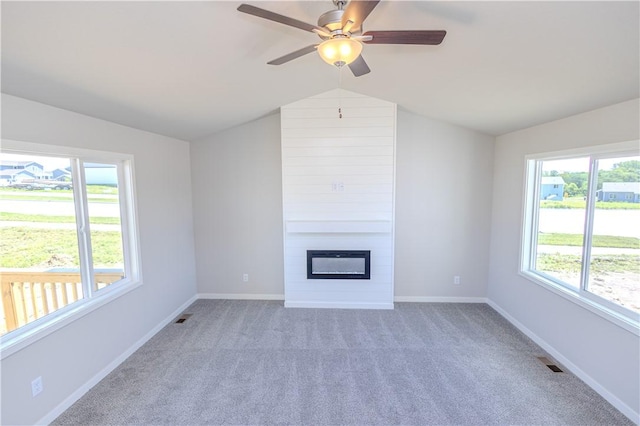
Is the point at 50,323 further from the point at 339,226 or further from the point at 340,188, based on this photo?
the point at 340,188

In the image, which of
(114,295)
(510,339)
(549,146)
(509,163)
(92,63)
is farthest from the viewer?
(509,163)

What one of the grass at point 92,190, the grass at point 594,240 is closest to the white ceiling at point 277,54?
the grass at point 92,190

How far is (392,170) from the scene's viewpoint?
4031 mm

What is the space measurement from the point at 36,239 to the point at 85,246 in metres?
0.37

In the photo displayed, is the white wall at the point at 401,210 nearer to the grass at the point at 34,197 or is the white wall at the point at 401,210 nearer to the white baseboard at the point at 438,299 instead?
the white baseboard at the point at 438,299

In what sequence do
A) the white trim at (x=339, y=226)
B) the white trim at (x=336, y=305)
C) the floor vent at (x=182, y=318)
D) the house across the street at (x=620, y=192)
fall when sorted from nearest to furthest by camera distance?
the house across the street at (x=620, y=192)
the floor vent at (x=182, y=318)
the white trim at (x=339, y=226)
the white trim at (x=336, y=305)

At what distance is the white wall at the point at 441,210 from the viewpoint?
14.0 feet

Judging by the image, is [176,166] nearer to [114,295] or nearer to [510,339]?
[114,295]

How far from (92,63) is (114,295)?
7.00ft

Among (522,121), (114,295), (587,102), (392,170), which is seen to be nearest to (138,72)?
(114,295)

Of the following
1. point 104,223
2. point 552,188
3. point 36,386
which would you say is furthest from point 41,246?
Result: point 552,188

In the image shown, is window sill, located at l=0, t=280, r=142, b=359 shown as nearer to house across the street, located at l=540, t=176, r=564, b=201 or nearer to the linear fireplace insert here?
the linear fireplace insert

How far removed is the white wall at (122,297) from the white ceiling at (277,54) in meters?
0.18

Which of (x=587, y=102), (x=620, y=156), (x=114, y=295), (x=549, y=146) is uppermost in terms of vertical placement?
(x=587, y=102)
